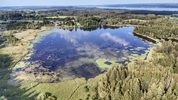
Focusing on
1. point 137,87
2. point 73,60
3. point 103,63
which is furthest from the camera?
point 73,60

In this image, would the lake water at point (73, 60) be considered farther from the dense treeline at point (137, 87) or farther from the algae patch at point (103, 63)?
the dense treeline at point (137, 87)

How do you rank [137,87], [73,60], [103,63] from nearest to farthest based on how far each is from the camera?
[137,87] < [103,63] < [73,60]

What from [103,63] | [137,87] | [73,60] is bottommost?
[103,63]

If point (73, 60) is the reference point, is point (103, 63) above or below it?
below

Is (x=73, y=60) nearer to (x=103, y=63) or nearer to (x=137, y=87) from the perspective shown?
(x=103, y=63)

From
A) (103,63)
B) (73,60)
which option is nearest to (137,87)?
(103,63)

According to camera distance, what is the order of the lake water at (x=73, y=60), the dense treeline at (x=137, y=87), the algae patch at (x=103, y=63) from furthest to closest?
1. the algae patch at (x=103, y=63)
2. the lake water at (x=73, y=60)
3. the dense treeline at (x=137, y=87)

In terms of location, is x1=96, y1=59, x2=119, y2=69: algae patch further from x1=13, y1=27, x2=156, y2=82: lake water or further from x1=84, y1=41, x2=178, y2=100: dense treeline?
x1=84, y1=41, x2=178, y2=100: dense treeline

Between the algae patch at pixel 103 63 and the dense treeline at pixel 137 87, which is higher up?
the dense treeline at pixel 137 87

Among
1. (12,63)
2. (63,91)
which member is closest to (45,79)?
(63,91)

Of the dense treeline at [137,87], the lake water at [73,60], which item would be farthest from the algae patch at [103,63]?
the dense treeline at [137,87]

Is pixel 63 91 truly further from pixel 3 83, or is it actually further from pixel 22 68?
pixel 22 68
